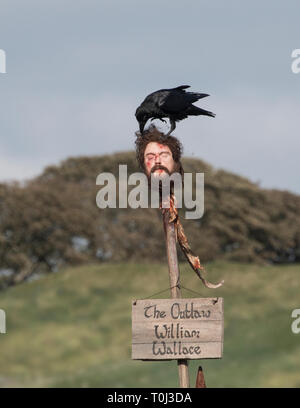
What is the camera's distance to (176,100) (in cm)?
1002

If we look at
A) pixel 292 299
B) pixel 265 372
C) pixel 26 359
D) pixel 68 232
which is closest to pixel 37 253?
pixel 68 232

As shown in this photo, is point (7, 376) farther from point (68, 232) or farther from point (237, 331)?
point (68, 232)

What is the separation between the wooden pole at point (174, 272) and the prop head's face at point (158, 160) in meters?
0.46

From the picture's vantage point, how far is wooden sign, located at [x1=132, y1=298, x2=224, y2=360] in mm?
9398

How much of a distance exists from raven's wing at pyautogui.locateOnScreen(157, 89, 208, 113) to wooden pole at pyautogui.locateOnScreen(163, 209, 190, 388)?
1156 mm

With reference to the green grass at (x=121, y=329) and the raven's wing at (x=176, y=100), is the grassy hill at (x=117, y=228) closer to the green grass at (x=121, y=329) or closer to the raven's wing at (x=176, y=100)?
the green grass at (x=121, y=329)

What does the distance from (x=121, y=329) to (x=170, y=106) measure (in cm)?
2419

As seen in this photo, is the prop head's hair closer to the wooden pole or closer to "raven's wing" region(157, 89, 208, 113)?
"raven's wing" region(157, 89, 208, 113)

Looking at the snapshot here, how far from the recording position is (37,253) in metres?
45.6

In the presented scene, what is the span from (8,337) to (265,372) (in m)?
10.6
